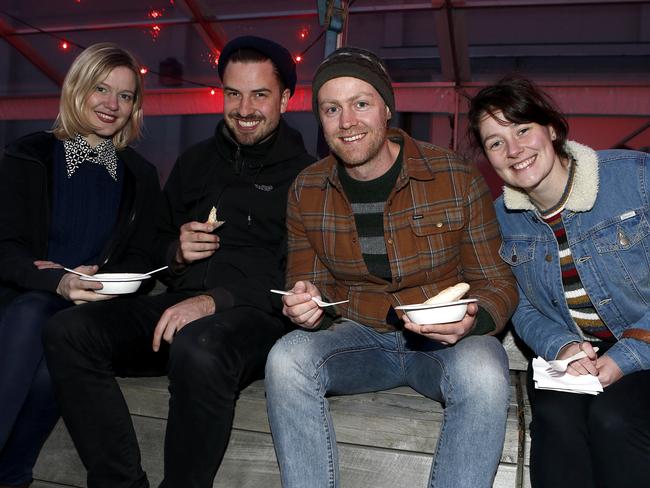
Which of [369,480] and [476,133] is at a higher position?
[476,133]

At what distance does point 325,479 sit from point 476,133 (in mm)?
1172

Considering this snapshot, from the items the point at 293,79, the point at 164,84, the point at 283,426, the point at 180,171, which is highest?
the point at 164,84

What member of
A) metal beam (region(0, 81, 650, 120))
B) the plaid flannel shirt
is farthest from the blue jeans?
metal beam (region(0, 81, 650, 120))

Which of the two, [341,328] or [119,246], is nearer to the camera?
[341,328]

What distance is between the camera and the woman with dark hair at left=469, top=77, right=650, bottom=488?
183 centimetres

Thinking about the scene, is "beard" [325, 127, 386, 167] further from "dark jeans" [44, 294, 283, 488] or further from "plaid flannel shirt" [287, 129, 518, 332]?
"dark jeans" [44, 294, 283, 488]

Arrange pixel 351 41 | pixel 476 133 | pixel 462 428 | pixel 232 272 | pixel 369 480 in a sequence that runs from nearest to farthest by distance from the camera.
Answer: pixel 462 428
pixel 369 480
pixel 476 133
pixel 232 272
pixel 351 41

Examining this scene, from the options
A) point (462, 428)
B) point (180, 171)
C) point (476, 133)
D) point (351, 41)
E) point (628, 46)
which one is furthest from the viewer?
point (351, 41)

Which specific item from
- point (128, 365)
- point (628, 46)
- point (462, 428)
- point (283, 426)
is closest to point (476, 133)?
point (462, 428)

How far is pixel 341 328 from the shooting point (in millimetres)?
2139

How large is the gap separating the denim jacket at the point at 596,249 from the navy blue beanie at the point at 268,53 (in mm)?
997

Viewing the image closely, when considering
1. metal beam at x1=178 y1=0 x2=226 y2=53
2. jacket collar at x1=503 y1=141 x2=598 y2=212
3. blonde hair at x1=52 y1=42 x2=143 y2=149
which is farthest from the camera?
metal beam at x1=178 y1=0 x2=226 y2=53

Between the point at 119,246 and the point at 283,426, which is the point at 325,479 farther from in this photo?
the point at 119,246

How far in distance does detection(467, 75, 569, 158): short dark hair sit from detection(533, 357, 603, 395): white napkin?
0.71m
